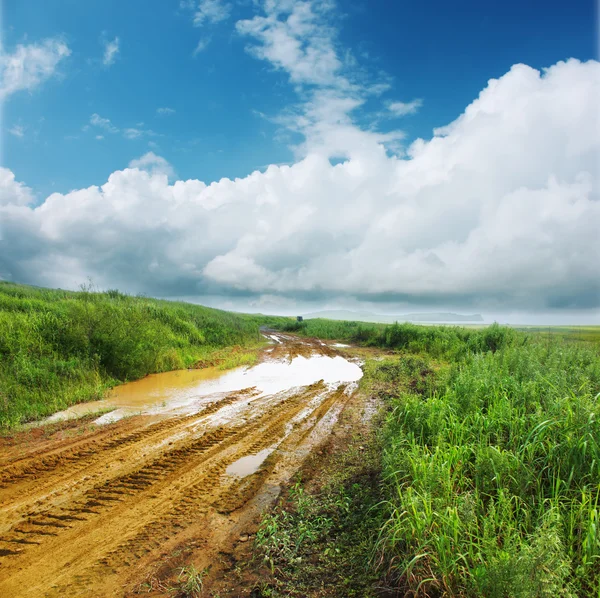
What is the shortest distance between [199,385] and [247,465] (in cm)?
616

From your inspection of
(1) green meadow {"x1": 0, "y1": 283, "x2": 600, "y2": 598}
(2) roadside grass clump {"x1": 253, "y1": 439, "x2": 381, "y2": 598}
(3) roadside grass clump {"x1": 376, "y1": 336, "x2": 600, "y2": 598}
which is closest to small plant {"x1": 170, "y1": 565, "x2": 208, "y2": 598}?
(2) roadside grass clump {"x1": 253, "y1": 439, "x2": 381, "y2": 598}

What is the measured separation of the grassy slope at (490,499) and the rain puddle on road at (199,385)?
210 inches

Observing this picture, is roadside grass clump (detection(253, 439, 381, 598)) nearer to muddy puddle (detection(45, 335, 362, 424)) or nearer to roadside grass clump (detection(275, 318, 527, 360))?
muddy puddle (detection(45, 335, 362, 424))

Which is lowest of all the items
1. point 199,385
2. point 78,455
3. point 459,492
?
point 199,385

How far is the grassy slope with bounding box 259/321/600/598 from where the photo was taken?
2.43m

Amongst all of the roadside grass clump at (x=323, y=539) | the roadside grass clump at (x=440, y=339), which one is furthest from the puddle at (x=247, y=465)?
the roadside grass clump at (x=440, y=339)

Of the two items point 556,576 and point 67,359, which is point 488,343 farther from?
point 67,359

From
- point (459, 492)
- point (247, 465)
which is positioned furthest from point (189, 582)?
point (459, 492)

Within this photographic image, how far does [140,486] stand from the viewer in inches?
178

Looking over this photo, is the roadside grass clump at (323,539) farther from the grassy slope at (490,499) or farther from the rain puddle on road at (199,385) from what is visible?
the rain puddle on road at (199,385)

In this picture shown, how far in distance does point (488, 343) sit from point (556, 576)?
15036 millimetres

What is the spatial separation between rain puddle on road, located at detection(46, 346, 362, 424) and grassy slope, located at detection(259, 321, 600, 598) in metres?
5.34

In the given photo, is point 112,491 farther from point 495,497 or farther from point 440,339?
point 440,339

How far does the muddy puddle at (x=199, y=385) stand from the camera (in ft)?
27.0
